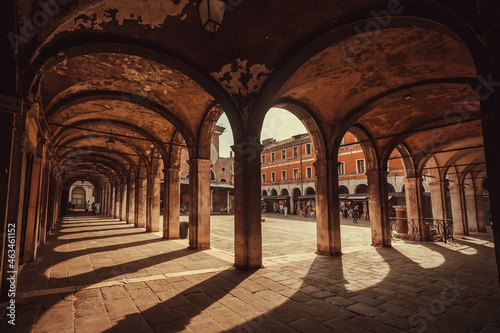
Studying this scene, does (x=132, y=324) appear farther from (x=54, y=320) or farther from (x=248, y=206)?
(x=248, y=206)

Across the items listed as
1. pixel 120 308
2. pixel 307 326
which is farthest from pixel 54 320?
pixel 307 326

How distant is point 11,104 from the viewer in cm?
347

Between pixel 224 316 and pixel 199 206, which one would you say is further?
pixel 199 206

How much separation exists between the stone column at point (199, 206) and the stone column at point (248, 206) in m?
2.28

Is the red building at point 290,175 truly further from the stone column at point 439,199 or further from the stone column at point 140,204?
the stone column at point 140,204

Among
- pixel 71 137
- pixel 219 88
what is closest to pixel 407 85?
pixel 219 88

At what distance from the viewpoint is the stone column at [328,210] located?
7.43m

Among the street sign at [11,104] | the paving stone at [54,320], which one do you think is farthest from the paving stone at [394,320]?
the street sign at [11,104]

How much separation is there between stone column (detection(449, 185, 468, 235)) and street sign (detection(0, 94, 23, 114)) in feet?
59.9

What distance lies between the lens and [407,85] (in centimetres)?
662

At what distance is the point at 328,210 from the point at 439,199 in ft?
31.8

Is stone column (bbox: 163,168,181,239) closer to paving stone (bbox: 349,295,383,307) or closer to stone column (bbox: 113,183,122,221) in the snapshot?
paving stone (bbox: 349,295,383,307)

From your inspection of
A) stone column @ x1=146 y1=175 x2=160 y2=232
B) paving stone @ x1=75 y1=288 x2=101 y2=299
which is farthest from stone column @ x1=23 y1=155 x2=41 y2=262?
stone column @ x1=146 y1=175 x2=160 y2=232

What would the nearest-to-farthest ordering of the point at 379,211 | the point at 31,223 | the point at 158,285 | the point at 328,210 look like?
the point at 158,285, the point at 31,223, the point at 328,210, the point at 379,211
